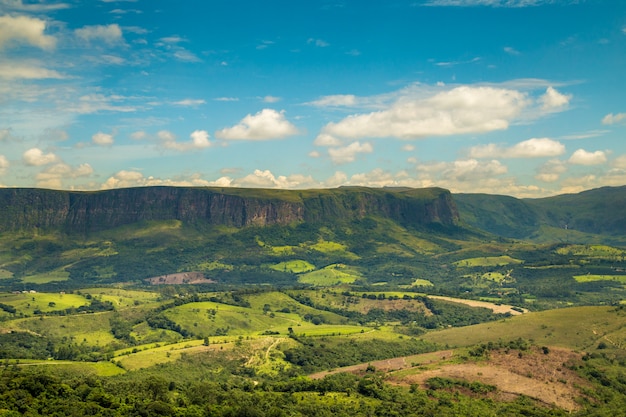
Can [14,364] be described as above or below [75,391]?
below

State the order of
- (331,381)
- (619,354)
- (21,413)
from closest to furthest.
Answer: (21,413) → (331,381) → (619,354)

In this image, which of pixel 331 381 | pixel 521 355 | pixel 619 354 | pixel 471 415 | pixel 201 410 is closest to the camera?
pixel 201 410

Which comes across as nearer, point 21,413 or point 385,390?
point 21,413

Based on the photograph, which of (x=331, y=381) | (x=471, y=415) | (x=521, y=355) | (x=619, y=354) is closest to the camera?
(x=471, y=415)

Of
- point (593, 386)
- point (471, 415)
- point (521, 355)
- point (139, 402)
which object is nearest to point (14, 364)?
point (139, 402)

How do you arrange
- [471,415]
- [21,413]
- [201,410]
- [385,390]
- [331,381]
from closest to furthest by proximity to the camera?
[21,413]
[201,410]
[471,415]
[385,390]
[331,381]

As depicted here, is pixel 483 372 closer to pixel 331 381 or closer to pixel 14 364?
pixel 331 381

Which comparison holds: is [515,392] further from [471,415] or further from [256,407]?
[256,407]

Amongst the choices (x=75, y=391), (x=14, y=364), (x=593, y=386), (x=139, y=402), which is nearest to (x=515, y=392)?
(x=593, y=386)

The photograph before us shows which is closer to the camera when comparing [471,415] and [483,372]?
[471,415]
